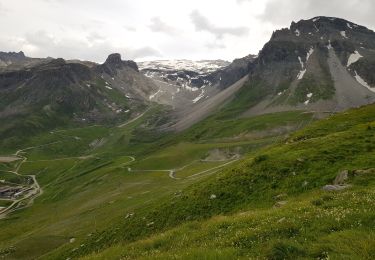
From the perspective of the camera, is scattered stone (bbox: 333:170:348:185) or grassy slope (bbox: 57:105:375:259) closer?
grassy slope (bbox: 57:105:375:259)

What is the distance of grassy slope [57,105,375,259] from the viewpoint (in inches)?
680

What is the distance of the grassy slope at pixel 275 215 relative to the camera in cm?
1728

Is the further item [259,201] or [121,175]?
[121,175]

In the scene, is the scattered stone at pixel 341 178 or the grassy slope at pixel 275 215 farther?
the scattered stone at pixel 341 178

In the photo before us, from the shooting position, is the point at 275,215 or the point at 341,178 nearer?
the point at 275,215

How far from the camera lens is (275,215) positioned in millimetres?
22984

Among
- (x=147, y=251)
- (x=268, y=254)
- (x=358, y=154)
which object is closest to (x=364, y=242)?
(x=268, y=254)

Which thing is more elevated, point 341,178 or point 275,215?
point 275,215

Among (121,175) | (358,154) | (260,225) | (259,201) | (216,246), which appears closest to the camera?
(216,246)

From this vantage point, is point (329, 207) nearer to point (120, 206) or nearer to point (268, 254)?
point (268, 254)

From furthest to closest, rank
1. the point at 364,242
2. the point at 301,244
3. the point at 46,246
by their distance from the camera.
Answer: the point at 46,246, the point at 301,244, the point at 364,242

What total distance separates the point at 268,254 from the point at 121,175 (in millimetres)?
150353

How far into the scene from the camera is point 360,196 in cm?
2280

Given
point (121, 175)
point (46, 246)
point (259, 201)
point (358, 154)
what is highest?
point (358, 154)
